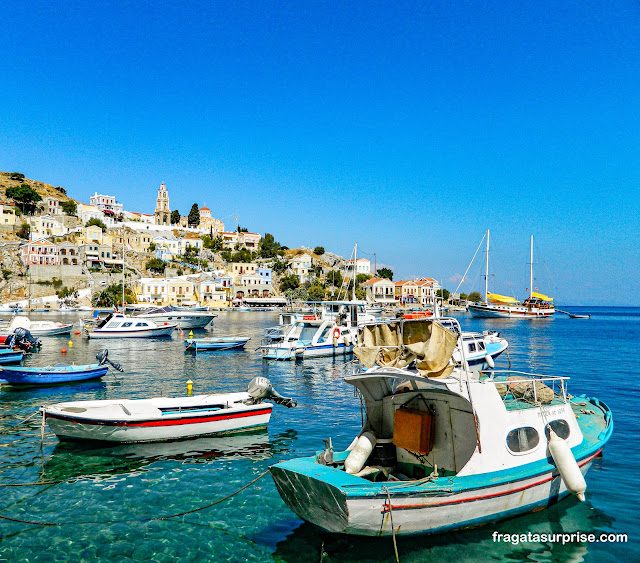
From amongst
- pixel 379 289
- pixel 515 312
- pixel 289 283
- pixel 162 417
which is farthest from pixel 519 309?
pixel 162 417

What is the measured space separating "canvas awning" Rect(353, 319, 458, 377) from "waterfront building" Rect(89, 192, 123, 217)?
194 metres

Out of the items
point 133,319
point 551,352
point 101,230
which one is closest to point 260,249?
point 101,230

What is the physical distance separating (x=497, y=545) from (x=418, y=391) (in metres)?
3.51

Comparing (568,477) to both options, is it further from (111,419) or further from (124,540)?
(111,419)

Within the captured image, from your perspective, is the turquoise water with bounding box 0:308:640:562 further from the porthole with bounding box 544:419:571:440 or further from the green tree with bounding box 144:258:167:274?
the green tree with bounding box 144:258:167:274

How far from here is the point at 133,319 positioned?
182 ft

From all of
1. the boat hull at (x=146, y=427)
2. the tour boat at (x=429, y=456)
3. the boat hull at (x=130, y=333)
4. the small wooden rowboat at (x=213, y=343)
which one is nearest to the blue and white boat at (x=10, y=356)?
the small wooden rowboat at (x=213, y=343)

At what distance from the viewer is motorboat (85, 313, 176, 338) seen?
→ 53406 mm

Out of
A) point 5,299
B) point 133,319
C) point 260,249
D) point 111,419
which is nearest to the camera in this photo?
point 111,419

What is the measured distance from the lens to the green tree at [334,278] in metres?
170

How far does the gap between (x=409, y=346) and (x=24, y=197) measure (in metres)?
184

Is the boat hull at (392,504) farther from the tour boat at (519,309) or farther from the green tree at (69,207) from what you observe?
the green tree at (69,207)

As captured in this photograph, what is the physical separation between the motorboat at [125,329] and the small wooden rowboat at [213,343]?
12434 millimetres

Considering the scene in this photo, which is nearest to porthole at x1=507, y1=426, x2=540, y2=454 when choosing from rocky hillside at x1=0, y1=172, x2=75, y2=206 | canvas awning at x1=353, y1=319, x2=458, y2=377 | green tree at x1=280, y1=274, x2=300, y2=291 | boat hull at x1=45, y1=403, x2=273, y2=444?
canvas awning at x1=353, y1=319, x2=458, y2=377
